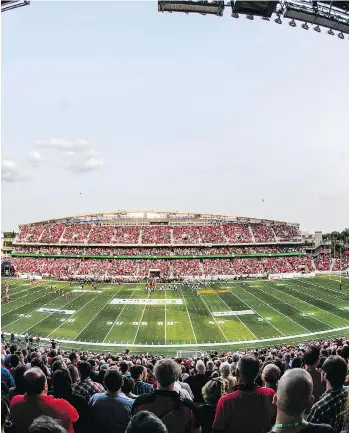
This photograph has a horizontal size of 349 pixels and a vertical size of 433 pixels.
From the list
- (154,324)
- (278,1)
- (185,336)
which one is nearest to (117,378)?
(278,1)

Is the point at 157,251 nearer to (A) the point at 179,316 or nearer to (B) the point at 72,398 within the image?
(A) the point at 179,316

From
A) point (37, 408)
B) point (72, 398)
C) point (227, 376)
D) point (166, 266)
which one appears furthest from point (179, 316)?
point (166, 266)

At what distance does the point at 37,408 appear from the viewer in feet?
14.1

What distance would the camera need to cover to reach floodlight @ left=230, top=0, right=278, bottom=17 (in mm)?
14422

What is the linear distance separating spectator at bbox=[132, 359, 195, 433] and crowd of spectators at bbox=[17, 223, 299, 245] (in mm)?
64134

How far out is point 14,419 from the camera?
426cm

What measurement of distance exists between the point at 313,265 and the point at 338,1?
5563 centimetres

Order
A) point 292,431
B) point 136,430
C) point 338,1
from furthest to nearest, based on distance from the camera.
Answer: point 338,1 < point 292,431 < point 136,430

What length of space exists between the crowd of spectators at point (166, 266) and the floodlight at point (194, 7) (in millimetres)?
46453

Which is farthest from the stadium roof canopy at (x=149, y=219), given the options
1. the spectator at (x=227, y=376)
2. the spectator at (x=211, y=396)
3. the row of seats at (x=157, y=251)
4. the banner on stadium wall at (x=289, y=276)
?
the spectator at (x=211, y=396)

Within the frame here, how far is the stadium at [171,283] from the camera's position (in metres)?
28.1

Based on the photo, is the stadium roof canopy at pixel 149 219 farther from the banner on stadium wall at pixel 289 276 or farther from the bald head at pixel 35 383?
the bald head at pixel 35 383

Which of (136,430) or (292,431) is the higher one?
(136,430)

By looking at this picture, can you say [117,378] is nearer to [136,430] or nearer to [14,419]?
[14,419]
